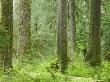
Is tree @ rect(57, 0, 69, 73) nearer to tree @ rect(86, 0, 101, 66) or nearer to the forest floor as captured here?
Result: the forest floor

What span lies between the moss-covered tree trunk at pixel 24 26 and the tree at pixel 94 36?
301cm

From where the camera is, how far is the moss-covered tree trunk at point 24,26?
564 inches

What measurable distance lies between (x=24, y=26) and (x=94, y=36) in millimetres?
3516

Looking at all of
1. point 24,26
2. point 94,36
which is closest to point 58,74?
point 24,26

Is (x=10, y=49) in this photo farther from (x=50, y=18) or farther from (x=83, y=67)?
(x=50, y=18)

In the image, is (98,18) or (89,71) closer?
(89,71)

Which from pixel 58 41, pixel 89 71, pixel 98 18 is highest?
pixel 98 18

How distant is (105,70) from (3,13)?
17.6 ft

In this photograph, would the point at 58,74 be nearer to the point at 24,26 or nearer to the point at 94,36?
the point at 24,26

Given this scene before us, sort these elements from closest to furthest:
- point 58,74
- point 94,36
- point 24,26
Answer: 1. point 58,74
2. point 24,26
3. point 94,36

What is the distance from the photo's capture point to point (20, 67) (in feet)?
38.6

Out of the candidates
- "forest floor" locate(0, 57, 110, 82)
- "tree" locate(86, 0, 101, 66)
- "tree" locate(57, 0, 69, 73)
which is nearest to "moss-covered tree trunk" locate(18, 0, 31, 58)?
"forest floor" locate(0, 57, 110, 82)

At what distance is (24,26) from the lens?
14477 mm

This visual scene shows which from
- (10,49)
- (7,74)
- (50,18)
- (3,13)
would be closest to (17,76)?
(7,74)
